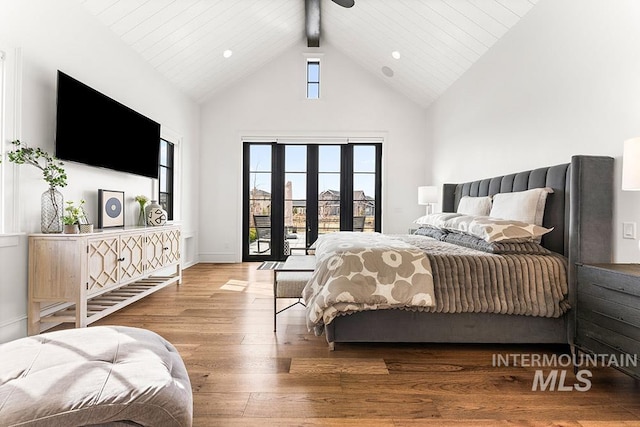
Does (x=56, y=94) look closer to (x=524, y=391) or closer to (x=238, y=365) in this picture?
(x=238, y=365)

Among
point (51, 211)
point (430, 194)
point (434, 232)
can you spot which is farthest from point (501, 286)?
point (51, 211)

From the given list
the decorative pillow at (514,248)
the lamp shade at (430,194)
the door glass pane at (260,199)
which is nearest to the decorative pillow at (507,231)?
the decorative pillow at (514,248)

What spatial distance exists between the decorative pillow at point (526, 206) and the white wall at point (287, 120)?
128 inches

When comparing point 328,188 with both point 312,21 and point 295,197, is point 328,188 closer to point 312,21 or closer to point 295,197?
point 295,197

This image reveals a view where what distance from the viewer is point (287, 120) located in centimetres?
624

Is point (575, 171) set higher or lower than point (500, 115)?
lower

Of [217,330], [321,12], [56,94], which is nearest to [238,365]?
[217,330]

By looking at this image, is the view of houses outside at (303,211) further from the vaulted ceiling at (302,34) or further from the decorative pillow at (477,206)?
the decorative pillow at (477,206)

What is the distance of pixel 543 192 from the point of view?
271 cm

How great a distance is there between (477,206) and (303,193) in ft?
11.1

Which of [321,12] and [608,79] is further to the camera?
[321,12]

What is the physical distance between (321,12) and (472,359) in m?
5.02

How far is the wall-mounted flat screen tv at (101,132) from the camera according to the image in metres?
2.87

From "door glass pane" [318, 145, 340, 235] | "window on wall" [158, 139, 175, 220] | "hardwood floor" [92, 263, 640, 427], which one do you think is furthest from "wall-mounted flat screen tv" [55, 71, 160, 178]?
"door glass pane" [318, 145, 340, 235]
